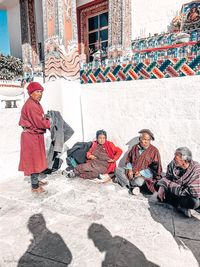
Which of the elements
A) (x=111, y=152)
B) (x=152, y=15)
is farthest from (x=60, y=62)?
(x=152, y=15)

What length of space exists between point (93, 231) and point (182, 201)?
1039mm

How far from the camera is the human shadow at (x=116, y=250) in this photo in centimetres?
189

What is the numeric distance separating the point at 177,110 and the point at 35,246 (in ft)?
8.13

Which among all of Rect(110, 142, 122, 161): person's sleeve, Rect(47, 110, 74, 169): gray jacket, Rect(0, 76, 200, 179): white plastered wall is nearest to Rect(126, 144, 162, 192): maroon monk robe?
Rect(0, 76, 200, 179): white plastered wall

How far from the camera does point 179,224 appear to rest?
8.02 ft

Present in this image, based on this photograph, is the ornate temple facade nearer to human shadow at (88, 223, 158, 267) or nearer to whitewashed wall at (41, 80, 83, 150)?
whitewashed wall at (41, 80, 83, 150)

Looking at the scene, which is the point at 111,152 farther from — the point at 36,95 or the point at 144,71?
the point at 36,95

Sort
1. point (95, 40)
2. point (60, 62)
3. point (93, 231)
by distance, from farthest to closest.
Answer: point (95, 40) < point (60, 62) < point (93, 231)

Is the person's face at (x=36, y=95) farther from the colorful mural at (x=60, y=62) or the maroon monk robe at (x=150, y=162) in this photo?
the maroon monk robe at (x=150, y=162)

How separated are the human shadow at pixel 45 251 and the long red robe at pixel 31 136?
928 mm

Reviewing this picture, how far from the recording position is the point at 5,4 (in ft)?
29.6

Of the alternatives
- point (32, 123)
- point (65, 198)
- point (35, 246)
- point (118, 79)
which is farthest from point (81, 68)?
point (35, 246)

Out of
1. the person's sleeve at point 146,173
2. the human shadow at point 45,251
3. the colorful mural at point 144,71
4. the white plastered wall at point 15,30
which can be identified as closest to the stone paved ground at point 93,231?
the human shadow at point 45,251

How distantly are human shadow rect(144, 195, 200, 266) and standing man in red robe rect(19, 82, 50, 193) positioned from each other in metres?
1.61
